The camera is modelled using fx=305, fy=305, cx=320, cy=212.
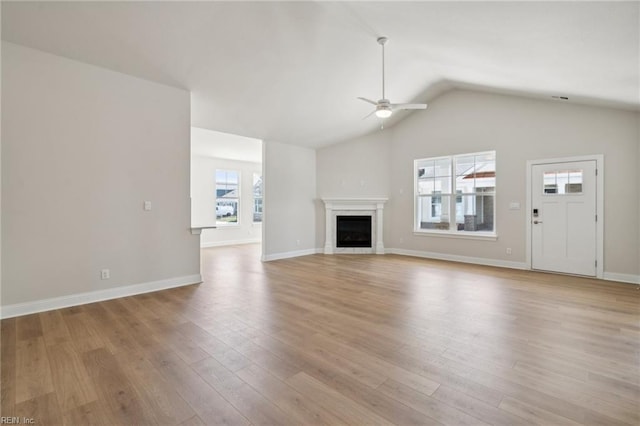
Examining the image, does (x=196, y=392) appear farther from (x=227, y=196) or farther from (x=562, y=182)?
(x=227, y=196)

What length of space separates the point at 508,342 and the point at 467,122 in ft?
16.1

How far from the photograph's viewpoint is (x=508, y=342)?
264cm

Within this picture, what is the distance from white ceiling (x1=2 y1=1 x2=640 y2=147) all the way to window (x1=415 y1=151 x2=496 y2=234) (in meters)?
1.58

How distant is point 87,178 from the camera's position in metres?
3.74

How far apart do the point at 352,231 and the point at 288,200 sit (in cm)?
184

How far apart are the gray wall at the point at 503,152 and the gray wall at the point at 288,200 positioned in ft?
1.16

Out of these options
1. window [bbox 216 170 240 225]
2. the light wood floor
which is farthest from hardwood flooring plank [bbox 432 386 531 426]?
window [bbox 216 170 240 225]

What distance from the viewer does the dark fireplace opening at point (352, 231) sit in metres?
7.75

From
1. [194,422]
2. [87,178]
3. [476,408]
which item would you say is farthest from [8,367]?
[476,408]

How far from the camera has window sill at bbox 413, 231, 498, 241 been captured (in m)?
6.07

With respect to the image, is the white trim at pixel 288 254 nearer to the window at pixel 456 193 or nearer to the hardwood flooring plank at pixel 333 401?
the window at pixel 456 193

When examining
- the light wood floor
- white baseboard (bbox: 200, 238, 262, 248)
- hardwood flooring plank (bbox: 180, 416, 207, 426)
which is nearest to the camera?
hardwood flooring plank (bbox: 180, 416, 207, 426)

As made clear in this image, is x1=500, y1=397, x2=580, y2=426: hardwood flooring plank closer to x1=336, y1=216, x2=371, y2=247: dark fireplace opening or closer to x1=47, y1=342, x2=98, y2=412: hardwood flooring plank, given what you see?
x1=47, y1=342, x2=98, y2=412: hardwood flooring plank

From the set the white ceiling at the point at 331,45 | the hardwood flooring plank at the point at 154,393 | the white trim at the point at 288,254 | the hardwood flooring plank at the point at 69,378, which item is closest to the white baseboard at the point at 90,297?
the hardwood flooring plank at the point at 69,378
